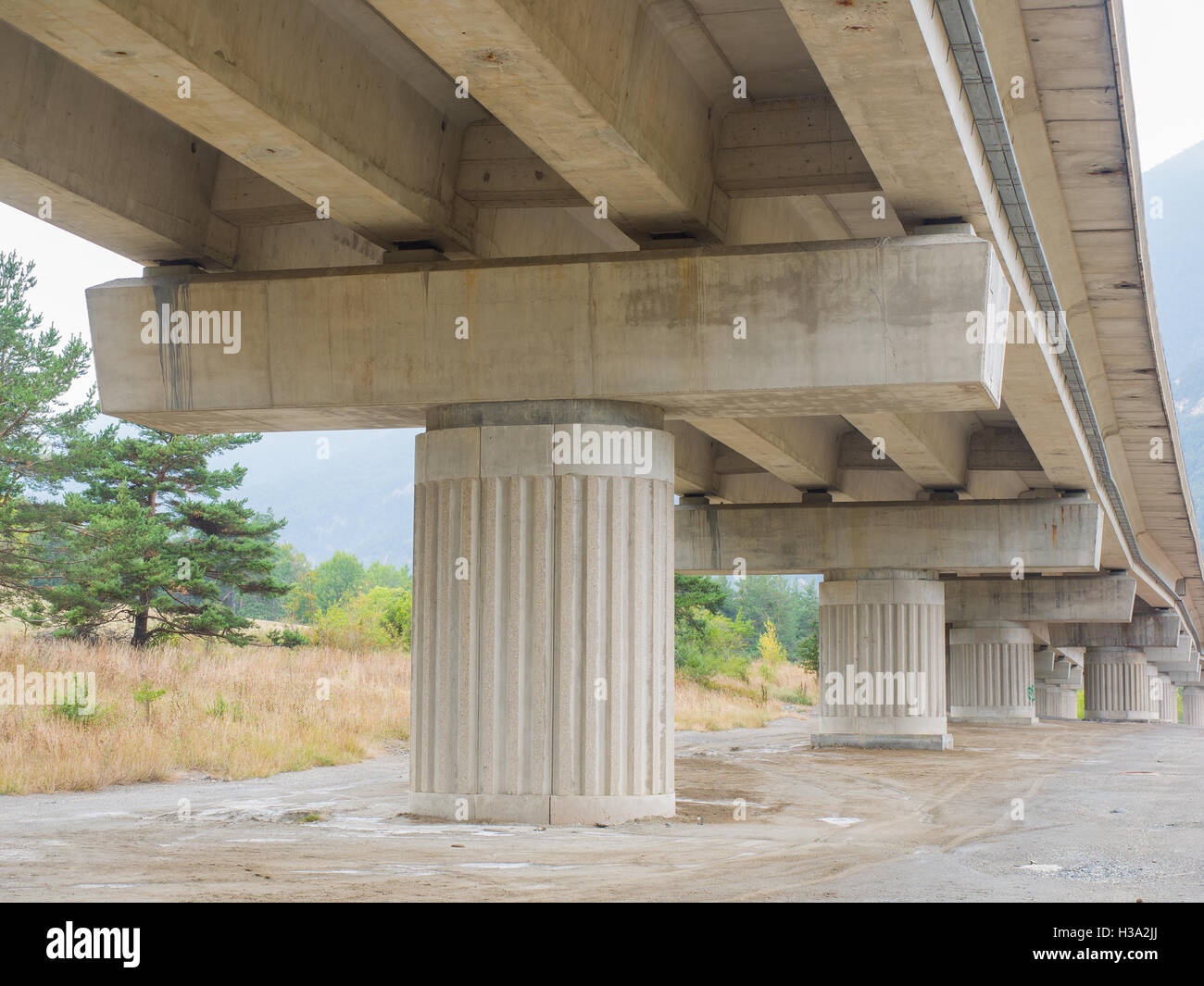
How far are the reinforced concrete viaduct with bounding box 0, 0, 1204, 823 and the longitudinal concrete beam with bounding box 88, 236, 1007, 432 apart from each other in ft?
0.08

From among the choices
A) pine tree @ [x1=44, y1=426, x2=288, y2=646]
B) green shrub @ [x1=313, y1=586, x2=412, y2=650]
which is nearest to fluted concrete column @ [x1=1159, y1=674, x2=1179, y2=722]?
green shrub @ [x1=313, y1=586, x2=412, y2=650]

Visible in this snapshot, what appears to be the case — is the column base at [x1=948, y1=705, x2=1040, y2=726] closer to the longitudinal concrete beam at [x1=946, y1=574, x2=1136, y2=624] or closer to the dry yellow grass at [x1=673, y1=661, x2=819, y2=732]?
the longitudinal concrete beam at [x1=946, y1=574, x2=1136, y2=624]

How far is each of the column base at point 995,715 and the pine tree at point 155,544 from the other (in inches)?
821

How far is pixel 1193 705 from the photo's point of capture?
102 m

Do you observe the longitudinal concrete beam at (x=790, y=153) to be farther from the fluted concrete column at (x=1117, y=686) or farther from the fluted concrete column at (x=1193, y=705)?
the fluted concrete column at (x=1193, y=705)

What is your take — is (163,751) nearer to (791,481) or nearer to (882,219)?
(882,219)

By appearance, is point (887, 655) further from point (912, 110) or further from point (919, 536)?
point (912, 110)

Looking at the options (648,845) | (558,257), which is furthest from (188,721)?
(648,845)

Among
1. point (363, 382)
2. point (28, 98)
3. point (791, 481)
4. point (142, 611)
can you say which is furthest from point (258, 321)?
point (142, 611)

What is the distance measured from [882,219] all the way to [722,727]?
2439 cm

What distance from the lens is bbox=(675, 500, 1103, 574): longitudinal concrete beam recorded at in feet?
79.9

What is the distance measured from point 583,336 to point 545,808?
3857mm

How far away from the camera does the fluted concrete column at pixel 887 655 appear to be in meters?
25.5
